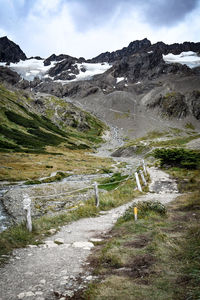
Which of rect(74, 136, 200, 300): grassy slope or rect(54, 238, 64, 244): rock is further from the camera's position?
rect(54, 238, 64, 244): rock

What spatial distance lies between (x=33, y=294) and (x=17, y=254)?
309 cm

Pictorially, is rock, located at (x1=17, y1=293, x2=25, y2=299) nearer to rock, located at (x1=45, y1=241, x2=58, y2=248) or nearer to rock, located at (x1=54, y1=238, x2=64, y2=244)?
rock, located at (x1=45, y1=241, x2=58, y2=248)

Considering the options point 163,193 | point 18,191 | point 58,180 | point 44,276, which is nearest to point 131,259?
point 44,276

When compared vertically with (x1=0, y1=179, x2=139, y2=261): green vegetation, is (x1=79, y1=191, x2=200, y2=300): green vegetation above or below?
above

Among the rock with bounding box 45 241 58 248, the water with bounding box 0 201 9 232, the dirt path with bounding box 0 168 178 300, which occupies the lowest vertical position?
the water with bounding box 0 201 9 232

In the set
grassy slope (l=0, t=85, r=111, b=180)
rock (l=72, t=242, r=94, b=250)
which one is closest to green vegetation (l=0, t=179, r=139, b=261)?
rock (l=72, t=242, r=94, b=250)

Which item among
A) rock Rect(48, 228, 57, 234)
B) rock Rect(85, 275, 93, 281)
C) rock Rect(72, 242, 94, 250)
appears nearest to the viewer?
rock Rect(85, 275, 93, 281)

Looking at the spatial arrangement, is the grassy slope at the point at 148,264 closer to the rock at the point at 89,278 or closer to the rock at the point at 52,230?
the rock at the point at 89,278

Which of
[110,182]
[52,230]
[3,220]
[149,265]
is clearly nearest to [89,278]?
[149,265]

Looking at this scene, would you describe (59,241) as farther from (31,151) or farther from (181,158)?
(31,151)

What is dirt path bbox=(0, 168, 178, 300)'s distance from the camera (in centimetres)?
550

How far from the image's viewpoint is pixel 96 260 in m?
7.19

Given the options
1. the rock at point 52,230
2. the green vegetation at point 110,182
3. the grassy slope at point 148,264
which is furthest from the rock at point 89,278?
the green vegetation at point 110,182

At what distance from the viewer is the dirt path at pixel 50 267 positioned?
18.1 ft
